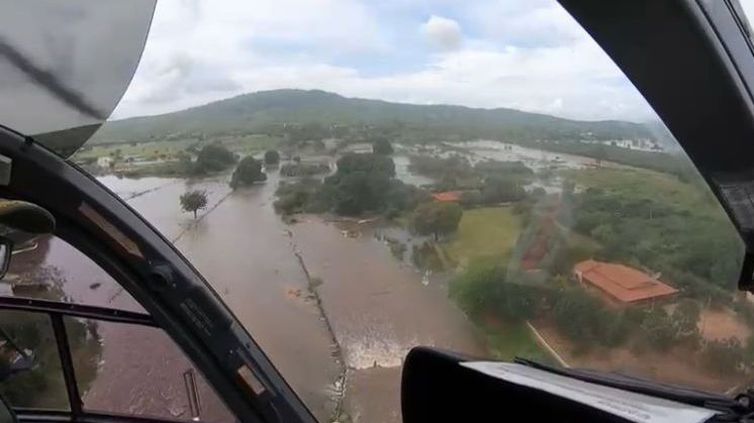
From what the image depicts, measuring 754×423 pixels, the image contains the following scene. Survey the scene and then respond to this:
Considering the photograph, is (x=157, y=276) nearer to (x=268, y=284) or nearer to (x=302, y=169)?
(x=268, y=284)

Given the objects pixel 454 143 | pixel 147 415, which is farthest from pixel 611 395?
pixel 147 415

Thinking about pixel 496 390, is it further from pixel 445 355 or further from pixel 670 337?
pixel 670 337

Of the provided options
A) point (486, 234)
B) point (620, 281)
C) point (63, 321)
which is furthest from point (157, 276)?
point (620, 281)

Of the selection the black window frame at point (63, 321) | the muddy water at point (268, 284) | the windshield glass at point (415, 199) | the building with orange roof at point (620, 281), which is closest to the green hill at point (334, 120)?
the windshield glass at point (415, 199)

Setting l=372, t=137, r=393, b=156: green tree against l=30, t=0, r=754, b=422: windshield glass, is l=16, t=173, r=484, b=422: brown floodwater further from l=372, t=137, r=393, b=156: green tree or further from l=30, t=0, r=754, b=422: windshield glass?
l=372, t=137, r=393, b=156: green tree

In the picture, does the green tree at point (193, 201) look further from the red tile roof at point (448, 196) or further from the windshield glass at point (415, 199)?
the red tile roof at point (448, 196)

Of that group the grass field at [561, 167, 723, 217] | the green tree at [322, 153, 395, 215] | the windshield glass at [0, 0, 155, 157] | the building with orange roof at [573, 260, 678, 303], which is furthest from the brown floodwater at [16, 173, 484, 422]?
the grass field at [561, 167, 723, 217]
